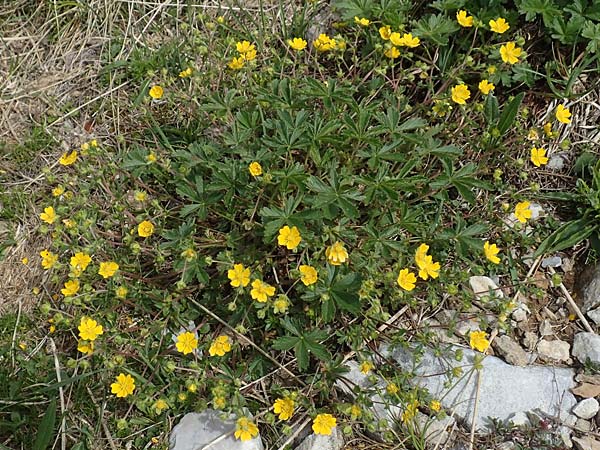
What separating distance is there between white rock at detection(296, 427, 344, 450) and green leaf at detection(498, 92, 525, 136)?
1.54m

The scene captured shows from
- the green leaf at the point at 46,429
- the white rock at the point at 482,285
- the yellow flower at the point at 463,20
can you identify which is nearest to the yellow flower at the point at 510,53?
the yellow flower at the point at 463,20

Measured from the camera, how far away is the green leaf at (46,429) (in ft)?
8.87

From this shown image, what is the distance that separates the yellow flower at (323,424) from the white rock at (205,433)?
285 millimetres

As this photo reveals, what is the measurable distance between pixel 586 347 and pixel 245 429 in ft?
4.92

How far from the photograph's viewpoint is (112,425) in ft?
9.34

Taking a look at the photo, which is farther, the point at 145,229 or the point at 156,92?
the point at 156,92

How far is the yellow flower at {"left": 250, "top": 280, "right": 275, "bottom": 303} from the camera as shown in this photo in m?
2.61

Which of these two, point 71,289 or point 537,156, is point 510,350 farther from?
point 71,289

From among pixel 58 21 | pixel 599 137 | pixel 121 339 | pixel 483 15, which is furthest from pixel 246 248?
pixel 58 21

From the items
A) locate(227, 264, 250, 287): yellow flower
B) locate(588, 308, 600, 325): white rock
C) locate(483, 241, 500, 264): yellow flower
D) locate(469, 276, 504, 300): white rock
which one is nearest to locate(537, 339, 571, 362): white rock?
locate(588, 308, 600, 325): white rock

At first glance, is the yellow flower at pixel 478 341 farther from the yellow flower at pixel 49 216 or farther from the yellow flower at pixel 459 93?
the yellow flower at pixel 49 216

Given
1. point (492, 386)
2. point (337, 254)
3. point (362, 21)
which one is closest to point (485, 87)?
point (362, 21)

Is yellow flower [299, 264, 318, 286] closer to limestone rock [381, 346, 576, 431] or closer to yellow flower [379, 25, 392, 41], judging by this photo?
limestone rock [381, 346, 576, 431]

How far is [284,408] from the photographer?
2.65 metres
